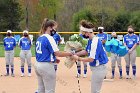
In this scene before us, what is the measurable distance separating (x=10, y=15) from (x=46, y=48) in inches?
1737

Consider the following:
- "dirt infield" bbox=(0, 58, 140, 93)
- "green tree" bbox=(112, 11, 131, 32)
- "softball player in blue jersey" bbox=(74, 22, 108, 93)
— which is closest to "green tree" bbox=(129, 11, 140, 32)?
"green tree" bbox=(112, 11, 131, 32)

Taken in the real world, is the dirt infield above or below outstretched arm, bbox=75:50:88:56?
below

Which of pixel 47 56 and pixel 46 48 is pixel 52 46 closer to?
pixel 46 48

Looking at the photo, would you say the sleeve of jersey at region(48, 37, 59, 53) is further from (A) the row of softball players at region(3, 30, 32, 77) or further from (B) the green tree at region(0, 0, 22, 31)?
(B) the green tree at region(0, 0, 22, 31)

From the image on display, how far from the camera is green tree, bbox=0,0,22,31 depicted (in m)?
51.8

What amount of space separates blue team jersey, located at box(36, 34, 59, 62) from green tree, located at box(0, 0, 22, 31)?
140 feet

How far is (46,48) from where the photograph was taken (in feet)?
29.9

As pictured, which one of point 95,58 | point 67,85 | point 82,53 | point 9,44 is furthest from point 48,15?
point 95,58

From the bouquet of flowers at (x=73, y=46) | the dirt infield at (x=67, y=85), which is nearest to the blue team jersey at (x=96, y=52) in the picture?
the bouquet of flowers at (x=73, y=46)

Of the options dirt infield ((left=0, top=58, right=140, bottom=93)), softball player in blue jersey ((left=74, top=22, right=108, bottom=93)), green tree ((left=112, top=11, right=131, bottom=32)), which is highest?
softball player in blue jersey ((left=74, top=22, right=108, bottom=93))

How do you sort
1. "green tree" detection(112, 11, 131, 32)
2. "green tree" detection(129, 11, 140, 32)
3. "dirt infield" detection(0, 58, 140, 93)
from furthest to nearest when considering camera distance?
"green tree" detection(112, 11, 131, 32) < "green tree" detection(129, 11, 140, 32) < "dirt infield" detection(0, 58, 140, 93)

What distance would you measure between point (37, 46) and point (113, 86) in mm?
5865

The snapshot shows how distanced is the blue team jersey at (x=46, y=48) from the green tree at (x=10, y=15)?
42733 mm

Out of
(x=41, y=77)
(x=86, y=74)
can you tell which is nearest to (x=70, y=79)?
(x=86, y=74)
